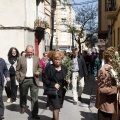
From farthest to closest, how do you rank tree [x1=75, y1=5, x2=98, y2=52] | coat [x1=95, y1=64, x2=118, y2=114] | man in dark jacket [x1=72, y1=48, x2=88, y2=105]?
tree [x1=75, y1=5, x2=98, y2=52], man in dark jacket [x1=72, y1=48, x2=88, y2=105], coat [x1=95, y1=64, x2=118, y2=114]

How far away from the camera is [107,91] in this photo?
5895mm

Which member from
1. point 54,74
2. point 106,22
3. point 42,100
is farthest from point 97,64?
point 106,22

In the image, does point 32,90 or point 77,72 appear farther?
point 77,72

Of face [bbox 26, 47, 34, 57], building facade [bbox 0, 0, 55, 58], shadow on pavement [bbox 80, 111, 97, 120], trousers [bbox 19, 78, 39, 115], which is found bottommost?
shadow on pavement [bbox 80, 111, 97, 120]

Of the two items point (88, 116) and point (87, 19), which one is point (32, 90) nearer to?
point (88, 116)

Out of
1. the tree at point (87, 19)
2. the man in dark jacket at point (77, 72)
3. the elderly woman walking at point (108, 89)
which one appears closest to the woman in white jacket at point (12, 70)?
the man in dark jacket at point (77, 72)

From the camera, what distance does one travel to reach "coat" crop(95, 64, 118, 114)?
5914 mm

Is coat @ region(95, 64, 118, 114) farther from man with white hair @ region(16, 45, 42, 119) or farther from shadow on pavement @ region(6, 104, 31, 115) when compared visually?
shadow on pavement @ region(6, 104, 31, 115)

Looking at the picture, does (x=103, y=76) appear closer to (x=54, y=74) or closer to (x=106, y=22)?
(x=54, y=74)

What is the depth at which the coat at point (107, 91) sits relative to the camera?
591cm

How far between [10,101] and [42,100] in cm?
107

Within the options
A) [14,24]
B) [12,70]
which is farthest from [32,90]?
[14,24]

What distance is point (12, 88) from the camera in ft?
37.4

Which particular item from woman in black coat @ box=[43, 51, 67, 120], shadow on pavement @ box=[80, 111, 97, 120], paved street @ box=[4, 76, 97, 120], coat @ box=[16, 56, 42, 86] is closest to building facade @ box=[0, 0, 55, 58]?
paved street @ box=[4, 76, 97, 120]
